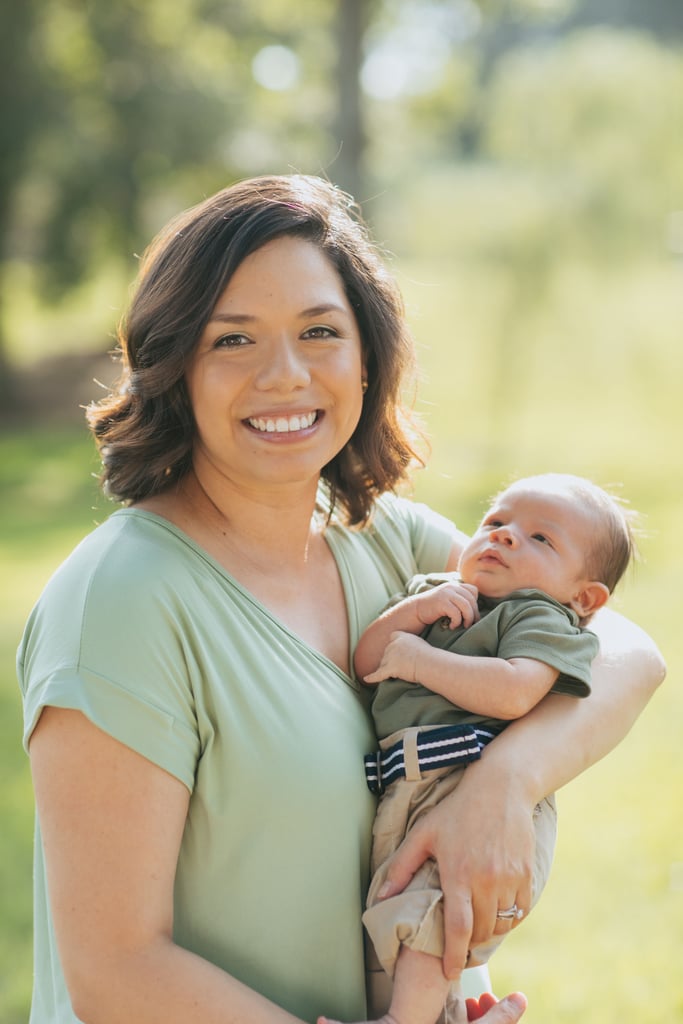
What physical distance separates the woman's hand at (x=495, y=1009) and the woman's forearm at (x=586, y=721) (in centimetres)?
32

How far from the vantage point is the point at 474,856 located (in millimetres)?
1688

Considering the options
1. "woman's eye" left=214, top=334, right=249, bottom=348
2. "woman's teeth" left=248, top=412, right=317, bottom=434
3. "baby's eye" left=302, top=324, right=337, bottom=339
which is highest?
"baby's eye" left=302, top=324, right=337, bottom=339

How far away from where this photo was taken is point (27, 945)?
12.9 ft

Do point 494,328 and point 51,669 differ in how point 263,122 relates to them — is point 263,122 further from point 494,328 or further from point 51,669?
point 51,669

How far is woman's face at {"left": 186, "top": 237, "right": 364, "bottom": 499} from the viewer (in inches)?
70.7

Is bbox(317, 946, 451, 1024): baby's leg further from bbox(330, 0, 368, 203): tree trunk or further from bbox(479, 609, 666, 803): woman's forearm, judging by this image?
bbox(330, 0, 368, 203): tree trunk

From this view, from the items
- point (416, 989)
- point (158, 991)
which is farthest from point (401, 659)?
point (158, 991)

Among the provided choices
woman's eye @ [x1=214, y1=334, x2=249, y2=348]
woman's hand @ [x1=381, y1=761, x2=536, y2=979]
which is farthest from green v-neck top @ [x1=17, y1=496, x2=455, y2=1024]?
woman's eye @ [x1=214, y1=334, x2=249, y2=348]

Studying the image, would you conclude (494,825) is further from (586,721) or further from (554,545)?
(554,545)

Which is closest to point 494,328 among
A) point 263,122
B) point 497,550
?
point 263,122

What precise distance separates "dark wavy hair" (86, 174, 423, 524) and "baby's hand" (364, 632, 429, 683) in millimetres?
413

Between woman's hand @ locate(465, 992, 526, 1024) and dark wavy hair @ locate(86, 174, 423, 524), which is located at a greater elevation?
dark wavy hair @ locate(86, 174, 423, 524)

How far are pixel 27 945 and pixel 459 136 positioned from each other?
20467 millimetres

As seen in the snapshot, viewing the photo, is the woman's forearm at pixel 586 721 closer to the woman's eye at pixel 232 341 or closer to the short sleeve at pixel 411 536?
the short sleeve at pixel 411 536
